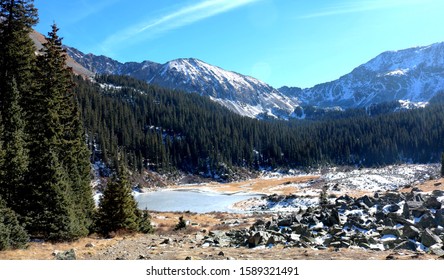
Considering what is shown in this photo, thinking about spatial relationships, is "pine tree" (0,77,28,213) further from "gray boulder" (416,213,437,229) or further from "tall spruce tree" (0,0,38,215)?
"gray boulder" (416,213,437,229)

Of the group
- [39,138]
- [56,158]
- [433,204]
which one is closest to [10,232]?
[56,158]

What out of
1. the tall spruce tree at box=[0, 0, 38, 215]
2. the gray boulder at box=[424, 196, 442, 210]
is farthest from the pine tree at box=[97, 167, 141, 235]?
the gray boulder at box=[424, 196, 442, 210]

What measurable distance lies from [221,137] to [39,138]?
477 ft

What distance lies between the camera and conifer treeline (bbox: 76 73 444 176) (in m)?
135

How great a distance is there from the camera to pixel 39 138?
20688 mm

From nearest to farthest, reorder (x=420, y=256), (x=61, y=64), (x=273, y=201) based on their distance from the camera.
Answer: (x=420, y=256) → (x=61, y=64) → (x=273, y=201)

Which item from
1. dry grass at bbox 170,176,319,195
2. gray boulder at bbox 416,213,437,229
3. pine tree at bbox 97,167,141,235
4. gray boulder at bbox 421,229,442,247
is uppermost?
pine tree at bbox 97,167,141,235

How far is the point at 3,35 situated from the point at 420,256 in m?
26.4

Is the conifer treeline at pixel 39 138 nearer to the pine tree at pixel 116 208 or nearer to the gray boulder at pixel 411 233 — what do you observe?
the pine tree at pixel 116 208

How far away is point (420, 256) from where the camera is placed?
10758 mm

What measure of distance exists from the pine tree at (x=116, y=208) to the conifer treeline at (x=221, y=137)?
93.9m

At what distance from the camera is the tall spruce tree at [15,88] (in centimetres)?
1728
